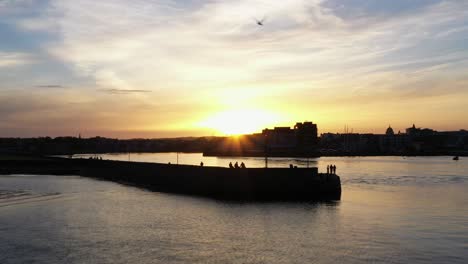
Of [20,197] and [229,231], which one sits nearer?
[229,231]

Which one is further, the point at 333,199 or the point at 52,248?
the point at 333,199

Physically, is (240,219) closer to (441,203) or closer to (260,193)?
(260,193)

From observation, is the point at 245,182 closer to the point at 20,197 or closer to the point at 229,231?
the point at 229,231

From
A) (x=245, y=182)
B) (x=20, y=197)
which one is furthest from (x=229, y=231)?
(x=20, y=197)

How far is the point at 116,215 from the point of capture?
4397cm

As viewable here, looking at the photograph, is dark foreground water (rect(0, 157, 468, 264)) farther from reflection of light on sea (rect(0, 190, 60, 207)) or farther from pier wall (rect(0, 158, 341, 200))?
pier wall (rect(0, 158, 341, 200))

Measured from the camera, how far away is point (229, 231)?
117 feet

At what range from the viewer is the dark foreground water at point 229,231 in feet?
91.9

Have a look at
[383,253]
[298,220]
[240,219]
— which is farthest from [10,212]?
[383,253]

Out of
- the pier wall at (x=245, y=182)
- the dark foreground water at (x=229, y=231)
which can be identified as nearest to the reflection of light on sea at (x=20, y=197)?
the dark foreground water at (x=229, y=231)

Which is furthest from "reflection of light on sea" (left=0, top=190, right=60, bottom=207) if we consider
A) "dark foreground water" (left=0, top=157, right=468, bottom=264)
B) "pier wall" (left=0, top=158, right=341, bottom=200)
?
"pier wall" (left=0, top=158, right=341, bottom=200)

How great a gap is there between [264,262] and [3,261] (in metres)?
14.5

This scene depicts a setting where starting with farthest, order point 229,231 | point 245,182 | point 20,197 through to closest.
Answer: point 245,182 < point 20,197 < point 229,231

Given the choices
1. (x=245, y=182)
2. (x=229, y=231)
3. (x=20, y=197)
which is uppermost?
(x=245, y=182)
